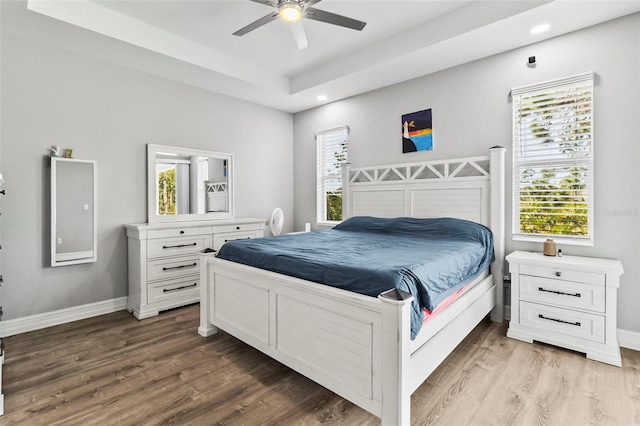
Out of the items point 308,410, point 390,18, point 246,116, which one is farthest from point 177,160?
point 308,410

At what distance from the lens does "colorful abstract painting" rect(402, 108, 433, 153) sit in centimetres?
380

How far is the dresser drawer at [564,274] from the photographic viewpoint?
7.88 feet

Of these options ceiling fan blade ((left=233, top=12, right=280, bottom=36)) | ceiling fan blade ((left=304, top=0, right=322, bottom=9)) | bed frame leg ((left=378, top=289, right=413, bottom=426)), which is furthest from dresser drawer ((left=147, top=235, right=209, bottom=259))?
bed frame leg ((left=378, top=289, right=413, bottom=426))

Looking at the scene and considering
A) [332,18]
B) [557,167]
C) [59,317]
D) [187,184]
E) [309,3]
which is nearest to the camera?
[309,3]

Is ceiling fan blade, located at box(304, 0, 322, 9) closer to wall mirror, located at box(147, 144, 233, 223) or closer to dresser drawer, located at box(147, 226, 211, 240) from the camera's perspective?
wall mirror, located at box(147, 144, 233, 223)

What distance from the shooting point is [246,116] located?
474 cm

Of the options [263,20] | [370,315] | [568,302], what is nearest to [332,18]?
[263,20]

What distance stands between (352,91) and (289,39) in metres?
1.25

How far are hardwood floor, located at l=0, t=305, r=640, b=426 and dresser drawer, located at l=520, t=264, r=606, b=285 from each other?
0.58m

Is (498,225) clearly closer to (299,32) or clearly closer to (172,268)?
(299,32)

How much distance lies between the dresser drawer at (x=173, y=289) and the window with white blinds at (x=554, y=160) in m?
3.54

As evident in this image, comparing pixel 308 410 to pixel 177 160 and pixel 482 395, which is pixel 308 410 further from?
pixel 177 160

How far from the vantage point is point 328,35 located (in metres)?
3.34

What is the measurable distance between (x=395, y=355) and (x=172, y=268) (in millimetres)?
2863
